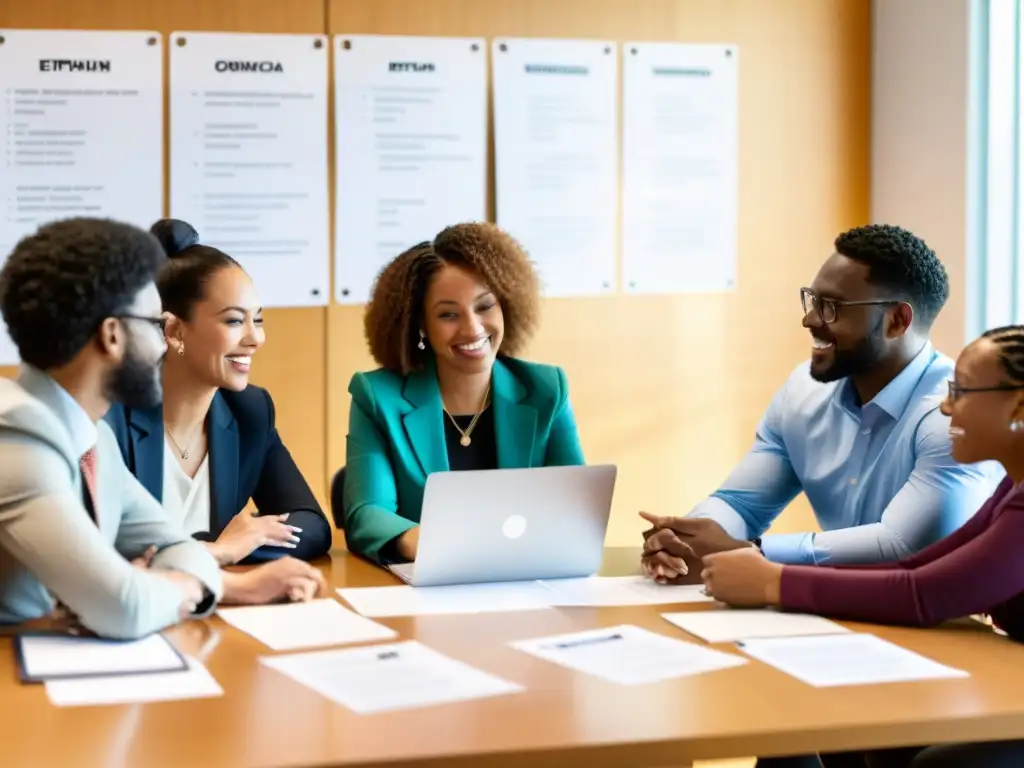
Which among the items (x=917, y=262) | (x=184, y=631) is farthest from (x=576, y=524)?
(x=917, y=262)

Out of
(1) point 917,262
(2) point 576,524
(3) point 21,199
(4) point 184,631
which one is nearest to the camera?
(4) point 184,631

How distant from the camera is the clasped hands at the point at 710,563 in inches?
83.5

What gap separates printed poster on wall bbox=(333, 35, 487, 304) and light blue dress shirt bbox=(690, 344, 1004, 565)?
1.34 m

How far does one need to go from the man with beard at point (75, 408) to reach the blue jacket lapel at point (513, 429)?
108 centimetres

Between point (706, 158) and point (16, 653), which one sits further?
point (706, 158)

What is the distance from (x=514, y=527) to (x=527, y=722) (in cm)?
79

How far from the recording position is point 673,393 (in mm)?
4098

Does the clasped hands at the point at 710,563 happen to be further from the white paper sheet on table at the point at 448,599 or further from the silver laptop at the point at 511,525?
the white paper sheet on table at the point at 448,599

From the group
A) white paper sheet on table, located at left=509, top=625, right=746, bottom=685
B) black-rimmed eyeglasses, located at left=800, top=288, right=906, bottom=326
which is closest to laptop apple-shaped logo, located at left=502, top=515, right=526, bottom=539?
white paper sheet on table, located at left=509, top=625, right=746, bottom=685

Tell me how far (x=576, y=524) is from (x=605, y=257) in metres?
1.76

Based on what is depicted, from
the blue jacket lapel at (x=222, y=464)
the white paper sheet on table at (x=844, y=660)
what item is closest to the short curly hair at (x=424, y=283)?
the blue jacket lapel at (x=222, y=464)

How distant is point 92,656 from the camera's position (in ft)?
5.88

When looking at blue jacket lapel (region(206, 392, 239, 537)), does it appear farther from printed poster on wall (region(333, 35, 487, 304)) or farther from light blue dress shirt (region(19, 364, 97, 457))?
printed poster on wall (region(333, 35, 487, 304))

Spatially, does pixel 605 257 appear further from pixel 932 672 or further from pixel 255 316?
pixel 932 672
